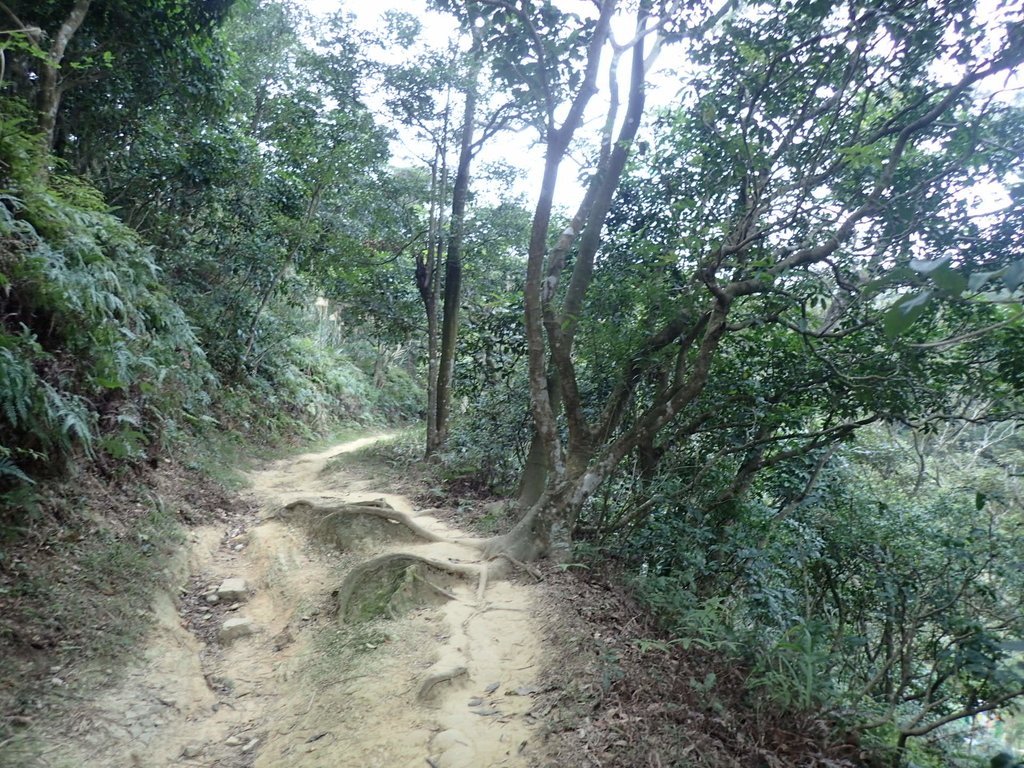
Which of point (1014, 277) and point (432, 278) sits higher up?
point (432, 278)

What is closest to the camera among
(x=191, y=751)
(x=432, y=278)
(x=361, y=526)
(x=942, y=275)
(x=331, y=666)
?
(x=942, y=275)

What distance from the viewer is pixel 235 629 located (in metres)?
6.09

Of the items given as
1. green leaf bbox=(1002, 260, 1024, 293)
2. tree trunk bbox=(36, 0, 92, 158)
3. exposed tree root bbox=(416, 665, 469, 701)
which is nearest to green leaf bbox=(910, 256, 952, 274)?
green leaf bbox=(1002, 260, 1024, 293)

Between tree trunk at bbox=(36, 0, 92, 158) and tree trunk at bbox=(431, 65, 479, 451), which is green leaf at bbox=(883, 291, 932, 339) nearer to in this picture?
tree trunk at bbox=(36, 0, 92, 158)

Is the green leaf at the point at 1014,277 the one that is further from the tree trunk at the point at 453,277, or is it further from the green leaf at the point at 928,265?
the tree trunk at the point at 453,277

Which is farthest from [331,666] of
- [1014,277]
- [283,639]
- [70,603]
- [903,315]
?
[1014,277]

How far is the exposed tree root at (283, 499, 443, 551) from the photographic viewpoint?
7.97 m

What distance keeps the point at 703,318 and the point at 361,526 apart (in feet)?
16.5

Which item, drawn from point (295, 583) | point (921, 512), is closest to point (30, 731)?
point (295, 583)

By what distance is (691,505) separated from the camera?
7.23 m

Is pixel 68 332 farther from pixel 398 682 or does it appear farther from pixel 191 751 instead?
pixel 398 682

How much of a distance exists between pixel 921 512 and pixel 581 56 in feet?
23.4

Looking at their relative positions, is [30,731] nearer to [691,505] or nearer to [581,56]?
[691,505]

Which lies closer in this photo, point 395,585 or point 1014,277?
point 1014,277
